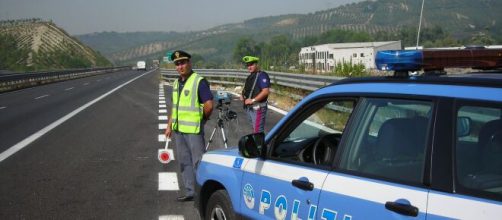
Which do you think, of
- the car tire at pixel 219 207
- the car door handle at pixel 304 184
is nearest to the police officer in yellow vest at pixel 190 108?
the car tire at pixel 219 207

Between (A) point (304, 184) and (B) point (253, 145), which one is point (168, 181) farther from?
(A) point (304, 184)

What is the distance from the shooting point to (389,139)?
9.64 ft

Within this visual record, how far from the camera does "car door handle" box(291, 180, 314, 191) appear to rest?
3.19 metres

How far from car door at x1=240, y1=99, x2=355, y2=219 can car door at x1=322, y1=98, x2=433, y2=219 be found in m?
0.16

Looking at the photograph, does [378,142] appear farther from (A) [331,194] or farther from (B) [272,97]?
(B) [272,97]

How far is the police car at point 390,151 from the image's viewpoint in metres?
2.43

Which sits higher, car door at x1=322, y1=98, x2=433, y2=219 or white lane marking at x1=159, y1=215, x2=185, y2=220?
car door at x1=322, y1=98, x2=433, y2=219

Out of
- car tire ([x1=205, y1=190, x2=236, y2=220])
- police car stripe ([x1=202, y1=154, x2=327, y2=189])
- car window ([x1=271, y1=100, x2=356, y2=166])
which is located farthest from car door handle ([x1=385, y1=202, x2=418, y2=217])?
car tire ([x1=205, y1=190, x2=236, y2=220])

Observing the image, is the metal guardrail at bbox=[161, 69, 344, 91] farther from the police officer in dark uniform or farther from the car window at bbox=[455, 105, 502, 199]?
the car window at bbox=[455, 105, 502, 199]

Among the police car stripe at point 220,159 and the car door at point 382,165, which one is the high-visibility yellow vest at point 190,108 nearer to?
the police car stripe at point 220,159

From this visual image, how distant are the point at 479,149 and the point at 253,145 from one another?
63.6 inches

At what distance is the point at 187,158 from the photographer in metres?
6.38

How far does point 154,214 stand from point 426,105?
12.1ft

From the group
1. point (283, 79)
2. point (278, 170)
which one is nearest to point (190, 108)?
point (278, 170)
